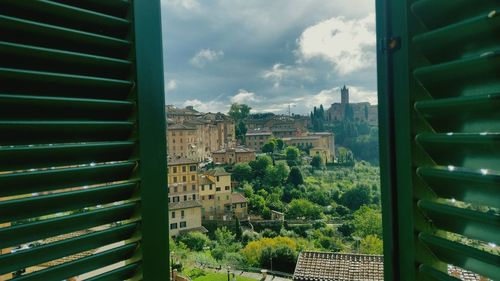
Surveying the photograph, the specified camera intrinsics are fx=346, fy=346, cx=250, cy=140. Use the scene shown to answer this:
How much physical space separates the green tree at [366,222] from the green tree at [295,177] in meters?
0.28

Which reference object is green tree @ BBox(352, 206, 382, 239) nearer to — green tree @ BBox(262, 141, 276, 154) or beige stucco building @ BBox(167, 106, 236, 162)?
green tree @ BBox(262, 141, 276, 154)

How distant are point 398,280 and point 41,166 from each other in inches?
28.7

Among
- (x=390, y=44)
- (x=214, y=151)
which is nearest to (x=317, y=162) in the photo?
(x=214, y=151)

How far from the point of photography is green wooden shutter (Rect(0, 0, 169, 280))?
62 centimetres

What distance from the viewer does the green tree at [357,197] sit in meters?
1.29

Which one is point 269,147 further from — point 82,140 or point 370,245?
point 82,140

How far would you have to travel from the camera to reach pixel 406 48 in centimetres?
65

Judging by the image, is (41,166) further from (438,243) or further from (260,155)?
(260,155)

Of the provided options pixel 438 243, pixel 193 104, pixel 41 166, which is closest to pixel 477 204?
pixel 438 243

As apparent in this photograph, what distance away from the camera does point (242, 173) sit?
1.61 m

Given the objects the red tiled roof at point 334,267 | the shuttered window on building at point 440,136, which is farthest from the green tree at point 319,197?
the shuttered window on building at point 440,136

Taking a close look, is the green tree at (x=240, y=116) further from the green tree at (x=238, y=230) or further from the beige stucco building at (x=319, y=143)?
the green tree at (x=238, y=230)

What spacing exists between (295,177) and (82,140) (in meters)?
1.00

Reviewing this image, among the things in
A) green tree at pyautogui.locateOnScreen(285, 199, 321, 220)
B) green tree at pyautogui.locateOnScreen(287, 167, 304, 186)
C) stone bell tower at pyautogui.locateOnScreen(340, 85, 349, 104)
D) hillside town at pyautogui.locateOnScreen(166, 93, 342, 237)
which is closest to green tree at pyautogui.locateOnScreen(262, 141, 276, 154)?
hillside town at pyautogui.locateOnScreen(166, 93, 342, 237)
